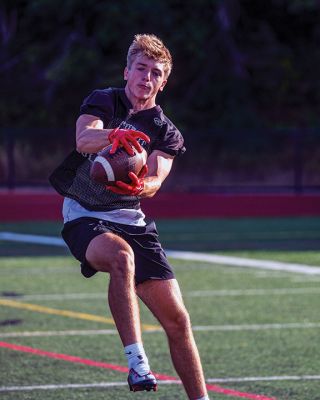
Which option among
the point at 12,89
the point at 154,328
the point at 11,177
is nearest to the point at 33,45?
the point at 12,89

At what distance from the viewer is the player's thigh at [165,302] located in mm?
6582

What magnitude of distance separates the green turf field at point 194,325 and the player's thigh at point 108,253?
154cm

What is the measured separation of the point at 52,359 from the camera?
908 centimetres

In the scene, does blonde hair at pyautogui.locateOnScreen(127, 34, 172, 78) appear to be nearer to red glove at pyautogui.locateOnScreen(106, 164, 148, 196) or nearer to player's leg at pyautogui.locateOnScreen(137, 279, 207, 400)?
red glove at pyautogui.locateOnScreen(106, 164, 148, 196)

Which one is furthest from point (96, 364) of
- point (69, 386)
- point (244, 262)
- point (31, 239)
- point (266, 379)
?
point (31, 239)

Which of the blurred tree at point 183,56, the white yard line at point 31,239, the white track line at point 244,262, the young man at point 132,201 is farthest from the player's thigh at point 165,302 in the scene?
the blurred tree at point 183,56

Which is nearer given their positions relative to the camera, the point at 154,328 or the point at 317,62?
the point at 154,328

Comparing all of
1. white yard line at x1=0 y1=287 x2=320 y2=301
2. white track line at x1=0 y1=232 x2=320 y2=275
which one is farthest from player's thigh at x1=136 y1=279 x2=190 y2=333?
white track line at x1=0 y1=232 x2=320 y2=275

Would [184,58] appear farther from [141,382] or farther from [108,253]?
[141,382]

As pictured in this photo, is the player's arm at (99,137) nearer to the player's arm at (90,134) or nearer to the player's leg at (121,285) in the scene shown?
the player's arm at (90,134)

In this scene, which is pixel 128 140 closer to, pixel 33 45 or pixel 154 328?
pixel 154 328

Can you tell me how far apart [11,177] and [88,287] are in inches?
557

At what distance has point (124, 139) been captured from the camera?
6.37m

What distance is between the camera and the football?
6.35 metres
